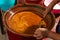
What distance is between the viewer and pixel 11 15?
93 centimetres

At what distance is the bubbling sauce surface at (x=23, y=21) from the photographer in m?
0.86

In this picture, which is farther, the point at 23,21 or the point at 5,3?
the point at 5,3

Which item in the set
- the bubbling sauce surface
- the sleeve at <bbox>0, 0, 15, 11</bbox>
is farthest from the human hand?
the sleeve at <bbox>0, 0, 15, 11</bbox>

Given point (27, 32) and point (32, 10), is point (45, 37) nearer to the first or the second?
point (27, 32)

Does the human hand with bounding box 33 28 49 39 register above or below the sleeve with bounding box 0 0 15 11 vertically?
below

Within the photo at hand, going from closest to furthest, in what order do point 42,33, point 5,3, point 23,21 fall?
point 42,33, point 23,21, point 5,3

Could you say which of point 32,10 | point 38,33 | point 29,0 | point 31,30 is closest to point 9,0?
point 29,0

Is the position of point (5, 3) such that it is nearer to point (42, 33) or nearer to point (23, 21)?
point (23, 21)

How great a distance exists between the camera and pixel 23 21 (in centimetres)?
91

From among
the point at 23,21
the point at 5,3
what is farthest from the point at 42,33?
the point at 5,3

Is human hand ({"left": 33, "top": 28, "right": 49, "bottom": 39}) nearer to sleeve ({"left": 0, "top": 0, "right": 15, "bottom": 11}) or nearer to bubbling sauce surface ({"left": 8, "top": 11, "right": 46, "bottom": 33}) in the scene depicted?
bubbling sauce surface ({"left": 8, "top": 11, "right": 46, "bottom": 33})

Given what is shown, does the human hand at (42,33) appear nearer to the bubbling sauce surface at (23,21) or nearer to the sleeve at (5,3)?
the bubbling sauce surface at (23,21)

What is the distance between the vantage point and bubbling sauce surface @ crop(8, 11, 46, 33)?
86 centimetres

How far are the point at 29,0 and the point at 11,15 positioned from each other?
228 mm
